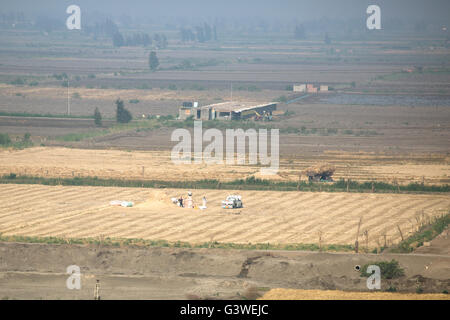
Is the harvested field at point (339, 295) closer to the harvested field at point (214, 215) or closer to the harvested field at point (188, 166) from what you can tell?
the harvested field at point (214, 215)

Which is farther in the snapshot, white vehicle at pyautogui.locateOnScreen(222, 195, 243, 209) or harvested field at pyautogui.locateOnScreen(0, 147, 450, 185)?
harvested field at pyautogui.locateOnScreen(0, 147, 450, 185)

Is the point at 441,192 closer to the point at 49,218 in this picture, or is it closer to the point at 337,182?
the point at 337,182

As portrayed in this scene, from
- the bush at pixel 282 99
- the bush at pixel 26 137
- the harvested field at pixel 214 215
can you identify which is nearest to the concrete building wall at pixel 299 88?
the bush at pixel 282 99

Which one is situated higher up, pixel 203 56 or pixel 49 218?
pixel 203 56

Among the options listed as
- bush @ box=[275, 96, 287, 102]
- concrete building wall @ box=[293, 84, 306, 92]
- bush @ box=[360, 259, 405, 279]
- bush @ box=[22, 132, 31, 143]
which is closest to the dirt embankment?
bush @ box=[360, 259, 405, 279]

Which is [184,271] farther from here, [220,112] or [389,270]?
[220,112]

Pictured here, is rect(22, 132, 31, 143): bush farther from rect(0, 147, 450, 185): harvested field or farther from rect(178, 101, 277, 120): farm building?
rect(178, 101, 277, 120): farm building
